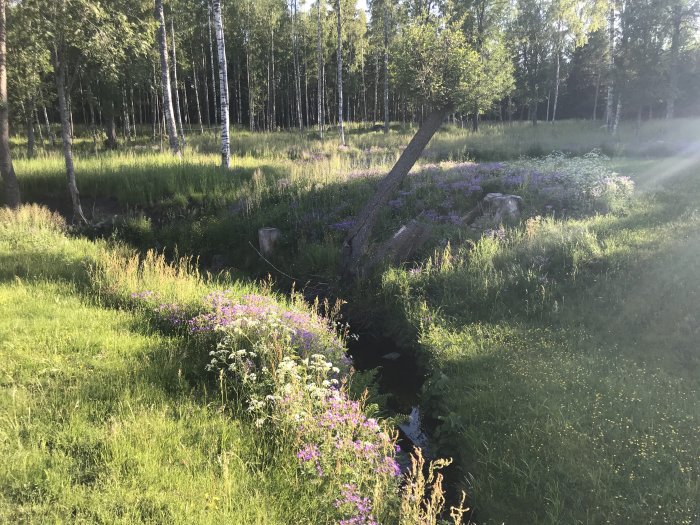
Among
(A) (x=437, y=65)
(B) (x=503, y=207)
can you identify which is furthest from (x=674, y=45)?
(A) (x=437, y=65)

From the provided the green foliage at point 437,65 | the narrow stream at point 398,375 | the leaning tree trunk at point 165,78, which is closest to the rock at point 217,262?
the narrow stream at point 398,375

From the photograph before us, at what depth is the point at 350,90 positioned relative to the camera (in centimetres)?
3956

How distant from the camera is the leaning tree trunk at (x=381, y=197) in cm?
838

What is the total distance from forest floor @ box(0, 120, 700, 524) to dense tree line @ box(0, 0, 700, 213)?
7.64 feet

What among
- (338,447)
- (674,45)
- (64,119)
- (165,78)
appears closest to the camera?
(338,447)

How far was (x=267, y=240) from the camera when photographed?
375 inches

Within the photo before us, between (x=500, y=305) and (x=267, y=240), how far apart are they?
5271mm

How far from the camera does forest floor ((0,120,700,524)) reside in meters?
3.45

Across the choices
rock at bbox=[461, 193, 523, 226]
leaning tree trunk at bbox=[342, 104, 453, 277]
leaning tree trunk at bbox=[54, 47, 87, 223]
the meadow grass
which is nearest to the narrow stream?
the meadow grass

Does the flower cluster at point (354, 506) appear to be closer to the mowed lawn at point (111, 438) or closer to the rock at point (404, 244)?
the mowed lawn at point (111, 438)

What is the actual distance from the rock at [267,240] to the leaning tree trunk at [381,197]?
192 centimetres

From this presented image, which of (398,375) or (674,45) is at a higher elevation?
(674,45)

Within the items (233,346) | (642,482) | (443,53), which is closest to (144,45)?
(443,53)

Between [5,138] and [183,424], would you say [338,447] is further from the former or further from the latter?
[5,138]
